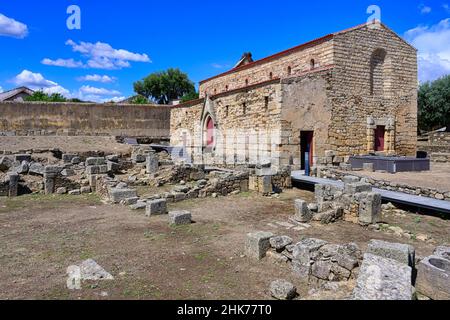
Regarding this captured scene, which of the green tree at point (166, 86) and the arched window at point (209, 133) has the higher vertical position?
the green tree at point (166, 86)

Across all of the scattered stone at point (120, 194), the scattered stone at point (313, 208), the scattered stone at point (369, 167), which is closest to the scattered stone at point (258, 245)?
the scattered stone at point (313, 208)

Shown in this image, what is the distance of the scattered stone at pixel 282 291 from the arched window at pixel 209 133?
1819 cm

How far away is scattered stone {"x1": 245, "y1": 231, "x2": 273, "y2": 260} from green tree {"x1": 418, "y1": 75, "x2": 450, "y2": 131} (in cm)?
3589

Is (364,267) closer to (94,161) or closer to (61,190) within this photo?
(61,190)

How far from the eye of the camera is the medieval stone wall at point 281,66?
56.6 ft

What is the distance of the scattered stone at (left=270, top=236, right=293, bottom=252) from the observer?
19.6 feet

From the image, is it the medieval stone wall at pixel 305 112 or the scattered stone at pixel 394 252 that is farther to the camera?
the medieval stone wall at pixel 305 112

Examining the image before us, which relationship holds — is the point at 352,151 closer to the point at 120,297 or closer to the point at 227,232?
the point at 227,232

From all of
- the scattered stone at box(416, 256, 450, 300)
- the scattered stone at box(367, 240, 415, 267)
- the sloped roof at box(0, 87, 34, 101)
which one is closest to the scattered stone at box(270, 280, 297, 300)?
the scattered stone at box(367, 240, 415, 267)

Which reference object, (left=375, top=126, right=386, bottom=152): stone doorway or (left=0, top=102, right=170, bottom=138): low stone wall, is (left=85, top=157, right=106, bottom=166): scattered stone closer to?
(left=375, top=126, right=386, bottom=152): stone doorway

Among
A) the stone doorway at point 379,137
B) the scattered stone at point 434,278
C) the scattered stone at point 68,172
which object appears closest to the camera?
the scattered stone at point 434,278

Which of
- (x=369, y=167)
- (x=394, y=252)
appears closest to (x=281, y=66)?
(x=369, y=167)

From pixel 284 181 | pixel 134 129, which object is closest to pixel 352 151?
pixel 284 181

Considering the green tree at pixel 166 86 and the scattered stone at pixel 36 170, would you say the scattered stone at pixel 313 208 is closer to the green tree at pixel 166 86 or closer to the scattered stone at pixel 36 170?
the scattered stone at pixel 36 170
